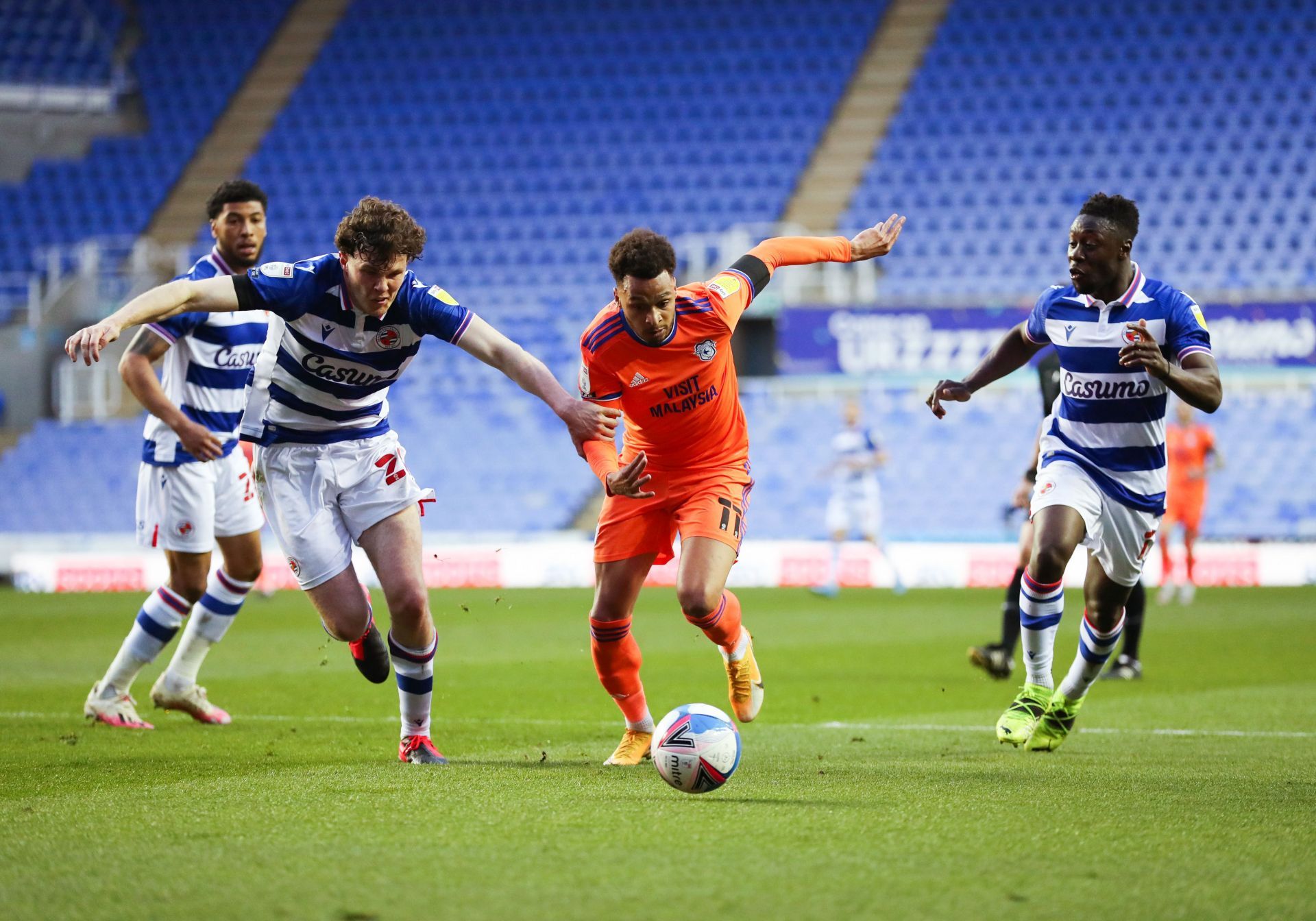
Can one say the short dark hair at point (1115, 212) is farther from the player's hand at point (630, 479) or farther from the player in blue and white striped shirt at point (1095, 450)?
the player's hand at point (630, 479)

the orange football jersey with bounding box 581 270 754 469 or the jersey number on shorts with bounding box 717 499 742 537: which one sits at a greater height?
the orange football jersey with bounding box 581 270 754 469

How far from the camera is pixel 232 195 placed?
7668mm

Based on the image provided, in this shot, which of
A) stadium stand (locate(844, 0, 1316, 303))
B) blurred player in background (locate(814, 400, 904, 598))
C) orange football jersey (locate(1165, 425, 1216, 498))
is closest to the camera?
orange football jersey (locate(1165, 425, 1216, 498))

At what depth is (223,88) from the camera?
28.4 metres

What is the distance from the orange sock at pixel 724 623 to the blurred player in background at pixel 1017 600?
257cm

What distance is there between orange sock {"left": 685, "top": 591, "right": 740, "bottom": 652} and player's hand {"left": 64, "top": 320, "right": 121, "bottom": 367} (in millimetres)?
2409

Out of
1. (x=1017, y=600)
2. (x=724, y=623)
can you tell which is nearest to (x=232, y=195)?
(x=724, y=623)

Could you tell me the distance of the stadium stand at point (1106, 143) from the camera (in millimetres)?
23609

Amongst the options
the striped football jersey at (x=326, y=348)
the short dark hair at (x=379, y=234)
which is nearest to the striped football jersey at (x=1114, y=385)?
the striped football jersey at (x=326, y=348)

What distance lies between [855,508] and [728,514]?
512 inches

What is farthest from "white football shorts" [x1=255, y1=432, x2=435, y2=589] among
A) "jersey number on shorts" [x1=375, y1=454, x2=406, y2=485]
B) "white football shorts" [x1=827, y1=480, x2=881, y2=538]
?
"white football shorts" [x1=827, y1=480, x2=881, y2=538]

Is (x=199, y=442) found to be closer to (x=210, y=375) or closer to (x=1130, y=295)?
(x=210, y=375)

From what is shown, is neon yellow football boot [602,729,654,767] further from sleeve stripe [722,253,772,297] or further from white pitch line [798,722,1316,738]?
Result: sleeve stripe [722,253,772,297]

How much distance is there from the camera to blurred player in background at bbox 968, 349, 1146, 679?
8.84m
